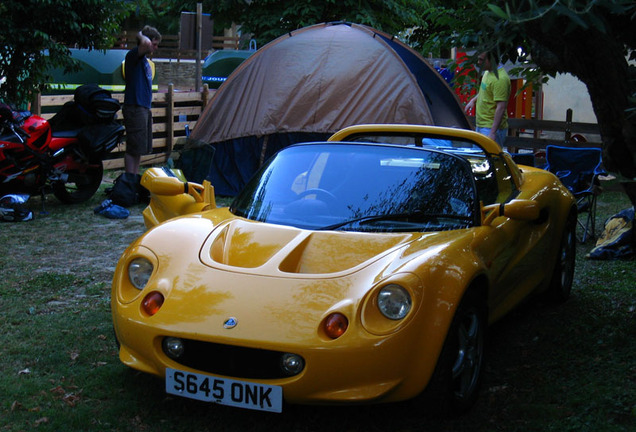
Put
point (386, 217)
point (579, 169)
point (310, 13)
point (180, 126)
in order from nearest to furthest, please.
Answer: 1. point (386, 217)
2. point (579, 169)
3. point (180, 126)
4. point (310, 13)

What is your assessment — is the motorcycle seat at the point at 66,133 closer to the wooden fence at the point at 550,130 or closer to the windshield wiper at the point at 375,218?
the windshield wiper at the point at 375,218

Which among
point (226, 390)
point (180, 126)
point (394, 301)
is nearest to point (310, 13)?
point (180, 126)

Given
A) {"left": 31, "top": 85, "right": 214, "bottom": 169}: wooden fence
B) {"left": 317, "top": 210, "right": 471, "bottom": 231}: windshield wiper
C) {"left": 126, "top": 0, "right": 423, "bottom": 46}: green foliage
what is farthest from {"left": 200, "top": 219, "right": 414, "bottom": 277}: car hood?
{"left": 126, "top": 0, "right": 423, "bottom": 46}: green foliage

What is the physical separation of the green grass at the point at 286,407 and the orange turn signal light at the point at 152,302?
541mm

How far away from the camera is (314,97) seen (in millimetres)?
11227

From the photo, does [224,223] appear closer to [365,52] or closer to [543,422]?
Answer: [543,422]

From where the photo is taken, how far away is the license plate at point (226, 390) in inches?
138

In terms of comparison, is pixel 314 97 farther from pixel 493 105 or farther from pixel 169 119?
pixel 169 119

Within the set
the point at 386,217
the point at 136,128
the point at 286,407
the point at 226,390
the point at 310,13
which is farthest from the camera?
the point at 310,13

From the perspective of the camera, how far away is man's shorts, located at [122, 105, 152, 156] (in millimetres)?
10758

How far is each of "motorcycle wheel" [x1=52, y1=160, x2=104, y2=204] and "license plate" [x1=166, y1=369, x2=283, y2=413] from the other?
6967 millimetres

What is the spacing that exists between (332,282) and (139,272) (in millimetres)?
1047

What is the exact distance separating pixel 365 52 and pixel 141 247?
7780mm

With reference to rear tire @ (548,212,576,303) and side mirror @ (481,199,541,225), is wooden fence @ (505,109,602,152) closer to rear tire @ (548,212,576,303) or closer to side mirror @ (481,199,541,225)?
rear tire @ (548,212,576,303)
